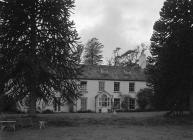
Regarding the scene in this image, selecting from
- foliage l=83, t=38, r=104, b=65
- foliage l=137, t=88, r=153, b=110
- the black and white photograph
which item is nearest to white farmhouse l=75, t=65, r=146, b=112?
foliage l=137, t=88, r=153, b=110

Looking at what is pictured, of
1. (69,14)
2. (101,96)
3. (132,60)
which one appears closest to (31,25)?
(69,14)

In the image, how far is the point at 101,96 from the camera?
6062cm

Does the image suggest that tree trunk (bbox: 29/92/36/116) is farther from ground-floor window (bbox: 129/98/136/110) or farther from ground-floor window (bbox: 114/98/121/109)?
ground-floor window (bbox: 129/98/136/110)

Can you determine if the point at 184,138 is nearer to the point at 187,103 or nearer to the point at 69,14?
the point at 69,14

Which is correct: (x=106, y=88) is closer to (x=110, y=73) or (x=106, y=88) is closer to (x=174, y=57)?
(x=110, y=73)

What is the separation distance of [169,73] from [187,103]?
563 cm

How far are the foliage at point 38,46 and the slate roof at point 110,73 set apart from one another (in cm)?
2673

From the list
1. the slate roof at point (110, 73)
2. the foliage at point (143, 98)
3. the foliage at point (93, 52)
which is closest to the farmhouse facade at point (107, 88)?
the slate roof at point (110, 73)

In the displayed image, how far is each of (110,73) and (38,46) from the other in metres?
31.0

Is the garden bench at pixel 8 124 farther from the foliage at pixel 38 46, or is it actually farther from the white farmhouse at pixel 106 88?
the white farmhouse at pixel 106 88

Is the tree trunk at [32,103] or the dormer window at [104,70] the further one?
the dormer window at [104,70]

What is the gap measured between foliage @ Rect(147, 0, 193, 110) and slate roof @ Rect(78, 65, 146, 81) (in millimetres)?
20443

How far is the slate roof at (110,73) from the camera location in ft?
202

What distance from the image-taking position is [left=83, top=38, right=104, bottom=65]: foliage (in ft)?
330
